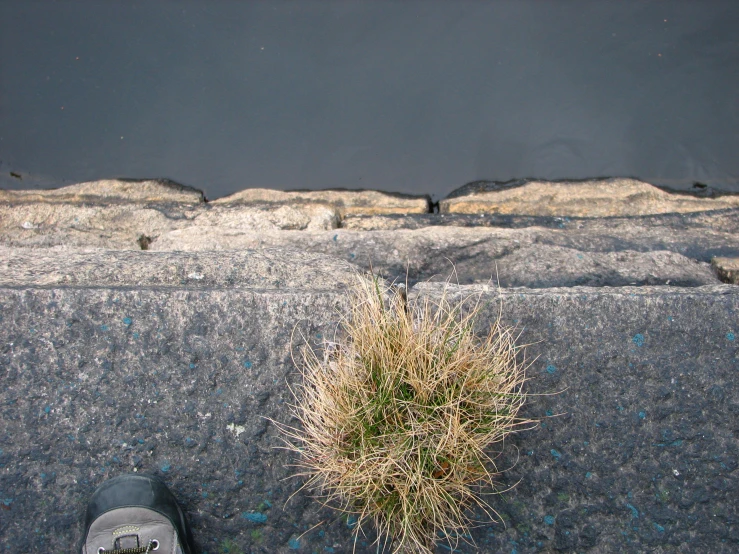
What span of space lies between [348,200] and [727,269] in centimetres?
149

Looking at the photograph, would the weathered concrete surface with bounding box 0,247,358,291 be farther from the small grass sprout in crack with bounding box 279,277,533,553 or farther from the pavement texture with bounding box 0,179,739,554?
the small grass sprout in crack with bounding box 279,277,533,553

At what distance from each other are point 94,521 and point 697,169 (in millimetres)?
2793

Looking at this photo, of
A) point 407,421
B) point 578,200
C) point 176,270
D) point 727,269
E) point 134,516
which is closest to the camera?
point 407,421

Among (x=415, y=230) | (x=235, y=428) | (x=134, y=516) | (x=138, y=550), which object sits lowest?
(x=138, y=550)

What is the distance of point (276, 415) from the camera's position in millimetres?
1581

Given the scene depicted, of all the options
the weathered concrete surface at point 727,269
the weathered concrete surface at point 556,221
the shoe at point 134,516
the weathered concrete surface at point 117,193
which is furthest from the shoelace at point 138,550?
the weathered concrete surface at point 727,269

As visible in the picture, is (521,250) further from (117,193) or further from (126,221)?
Result: (117,193)

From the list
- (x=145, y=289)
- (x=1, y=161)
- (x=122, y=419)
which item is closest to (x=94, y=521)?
(x=122, y=419)

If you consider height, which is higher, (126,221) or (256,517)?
(126,221)

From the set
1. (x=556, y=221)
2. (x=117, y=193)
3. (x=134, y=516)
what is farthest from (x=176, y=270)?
(x=556, y=221)

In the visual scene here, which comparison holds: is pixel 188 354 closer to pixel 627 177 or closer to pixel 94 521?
pixel 94 521

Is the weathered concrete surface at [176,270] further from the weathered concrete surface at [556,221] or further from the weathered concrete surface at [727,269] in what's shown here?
the weathered concrete surface at [727,269]

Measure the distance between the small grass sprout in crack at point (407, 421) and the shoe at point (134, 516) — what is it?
13.9 inches

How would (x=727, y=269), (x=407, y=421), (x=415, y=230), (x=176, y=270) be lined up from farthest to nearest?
(x=415, y=230) → (x=727, y=269) → (x=176, y=270) → (x=407, y=421)
